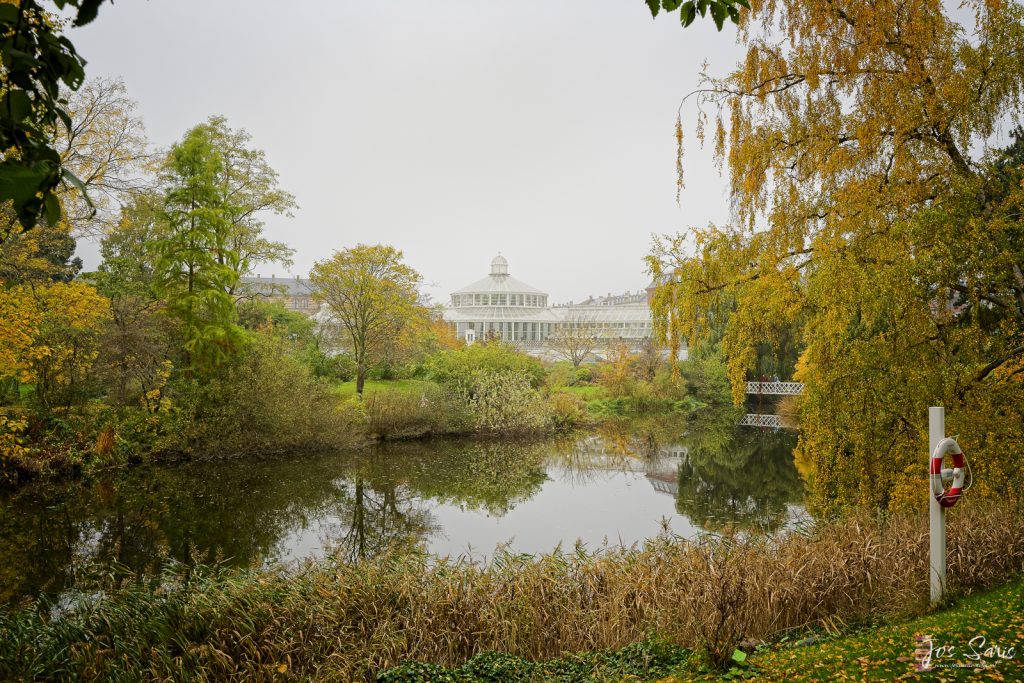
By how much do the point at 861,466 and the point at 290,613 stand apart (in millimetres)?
5529

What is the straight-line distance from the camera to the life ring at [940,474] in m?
4.37

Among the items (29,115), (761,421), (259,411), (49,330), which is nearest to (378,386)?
(259,411)

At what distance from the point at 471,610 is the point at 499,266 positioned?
146 ft

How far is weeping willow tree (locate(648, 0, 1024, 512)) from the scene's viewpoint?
5969mm

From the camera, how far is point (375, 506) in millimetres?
11102

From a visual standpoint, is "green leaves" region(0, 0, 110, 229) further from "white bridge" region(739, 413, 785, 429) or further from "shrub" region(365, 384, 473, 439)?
"white bridge" region(739, 413, 785, 429)

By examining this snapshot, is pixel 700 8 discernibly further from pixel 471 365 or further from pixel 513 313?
pixel 513 313

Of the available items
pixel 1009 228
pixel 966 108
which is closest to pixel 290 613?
pixel 1009 228

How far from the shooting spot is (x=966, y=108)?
6.09 metres

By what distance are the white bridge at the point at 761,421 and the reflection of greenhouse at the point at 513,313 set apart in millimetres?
20589

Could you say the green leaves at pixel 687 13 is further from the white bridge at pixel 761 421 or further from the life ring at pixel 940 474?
the white bridge at pixel 761 421

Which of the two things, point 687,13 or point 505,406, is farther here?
point 505,406

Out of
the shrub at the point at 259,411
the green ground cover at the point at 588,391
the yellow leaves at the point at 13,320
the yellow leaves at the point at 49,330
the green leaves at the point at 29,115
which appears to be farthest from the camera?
the green ground cover at the point at 588,391

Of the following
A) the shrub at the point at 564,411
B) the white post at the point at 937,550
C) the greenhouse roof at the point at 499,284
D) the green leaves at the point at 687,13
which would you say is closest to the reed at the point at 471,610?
the white post at the point at 937,550
